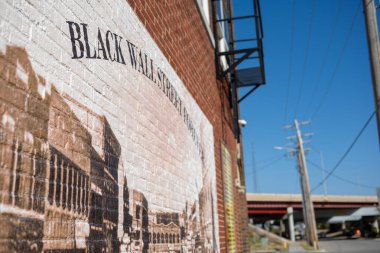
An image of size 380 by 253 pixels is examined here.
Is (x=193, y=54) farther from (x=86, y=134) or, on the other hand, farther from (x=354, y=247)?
(x=354, y=247)

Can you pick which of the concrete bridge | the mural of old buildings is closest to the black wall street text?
the mural of old buildings

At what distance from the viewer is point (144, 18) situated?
3572 mm

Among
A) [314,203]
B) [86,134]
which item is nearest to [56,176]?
[86,134]

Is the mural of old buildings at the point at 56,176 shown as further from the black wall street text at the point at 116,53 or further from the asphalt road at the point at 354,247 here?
the asphalt road at the point at 354,247

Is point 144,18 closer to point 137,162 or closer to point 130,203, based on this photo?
point 137,162

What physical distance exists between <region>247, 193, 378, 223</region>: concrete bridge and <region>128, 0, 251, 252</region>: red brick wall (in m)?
42.3

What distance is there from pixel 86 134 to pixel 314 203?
57.5 meters

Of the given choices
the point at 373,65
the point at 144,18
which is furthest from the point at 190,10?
the point at 373,65

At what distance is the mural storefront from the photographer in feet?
5.76

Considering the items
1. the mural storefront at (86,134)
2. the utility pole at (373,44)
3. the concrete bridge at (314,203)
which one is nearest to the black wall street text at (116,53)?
the mural storefront at (86,134)

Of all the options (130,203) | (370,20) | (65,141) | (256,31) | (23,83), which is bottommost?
(130,203)

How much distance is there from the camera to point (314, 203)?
56062 mm

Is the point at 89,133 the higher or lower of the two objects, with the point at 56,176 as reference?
higher

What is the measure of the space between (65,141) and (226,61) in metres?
7.55
